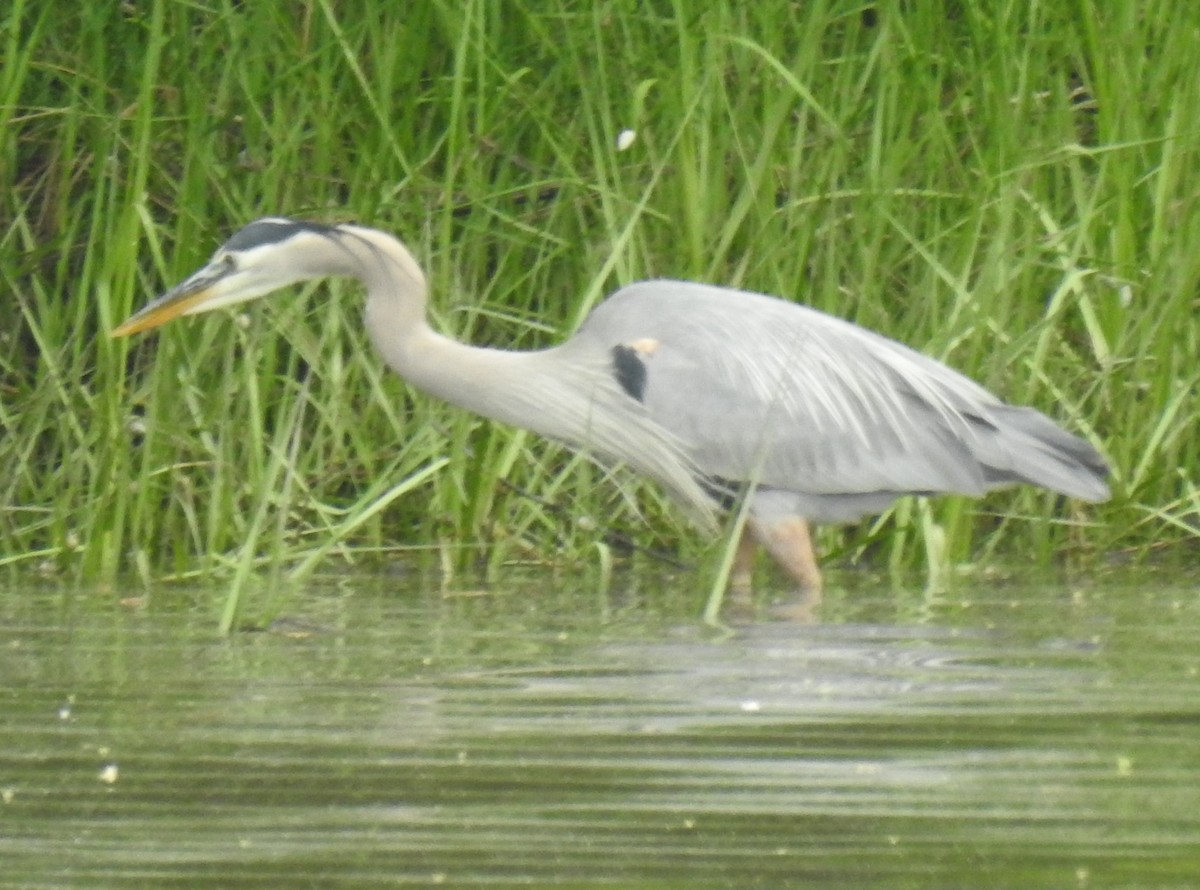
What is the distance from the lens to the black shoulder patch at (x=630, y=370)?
698cm

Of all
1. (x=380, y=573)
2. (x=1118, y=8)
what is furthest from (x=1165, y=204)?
(x=380, y=573)

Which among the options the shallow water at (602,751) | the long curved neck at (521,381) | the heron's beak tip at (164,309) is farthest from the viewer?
the long curved neck at (521,381)

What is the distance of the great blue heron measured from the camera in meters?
6.89

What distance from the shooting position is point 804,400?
7070mm

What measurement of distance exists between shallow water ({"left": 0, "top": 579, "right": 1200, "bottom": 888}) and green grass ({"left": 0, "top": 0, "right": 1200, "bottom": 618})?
153cm

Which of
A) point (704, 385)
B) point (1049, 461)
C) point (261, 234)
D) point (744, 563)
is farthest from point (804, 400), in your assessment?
point (261, 234)

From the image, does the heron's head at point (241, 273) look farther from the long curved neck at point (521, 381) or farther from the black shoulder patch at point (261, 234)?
the long curved neck at point (521, 381)

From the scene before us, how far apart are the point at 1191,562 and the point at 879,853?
179 inches

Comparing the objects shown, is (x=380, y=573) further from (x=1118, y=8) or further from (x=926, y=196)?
(x=1118, y=8)

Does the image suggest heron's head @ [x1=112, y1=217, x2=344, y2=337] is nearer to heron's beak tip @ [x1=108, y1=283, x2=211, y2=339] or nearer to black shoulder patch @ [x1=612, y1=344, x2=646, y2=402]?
heron's beak tip @ [x1=108, y1=283, x2=211, y2=339]

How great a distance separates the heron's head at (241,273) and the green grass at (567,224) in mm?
141

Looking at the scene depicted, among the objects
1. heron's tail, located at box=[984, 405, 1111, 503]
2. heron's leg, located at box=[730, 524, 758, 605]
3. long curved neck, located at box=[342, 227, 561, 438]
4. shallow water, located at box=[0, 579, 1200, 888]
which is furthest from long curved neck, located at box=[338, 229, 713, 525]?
shallow water, located at box=[0, 579, 1200, 888]

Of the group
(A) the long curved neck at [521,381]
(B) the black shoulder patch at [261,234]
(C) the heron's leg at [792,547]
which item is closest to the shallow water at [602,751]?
(C) the heron's leg at [792,547]

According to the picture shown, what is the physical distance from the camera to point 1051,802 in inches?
125
